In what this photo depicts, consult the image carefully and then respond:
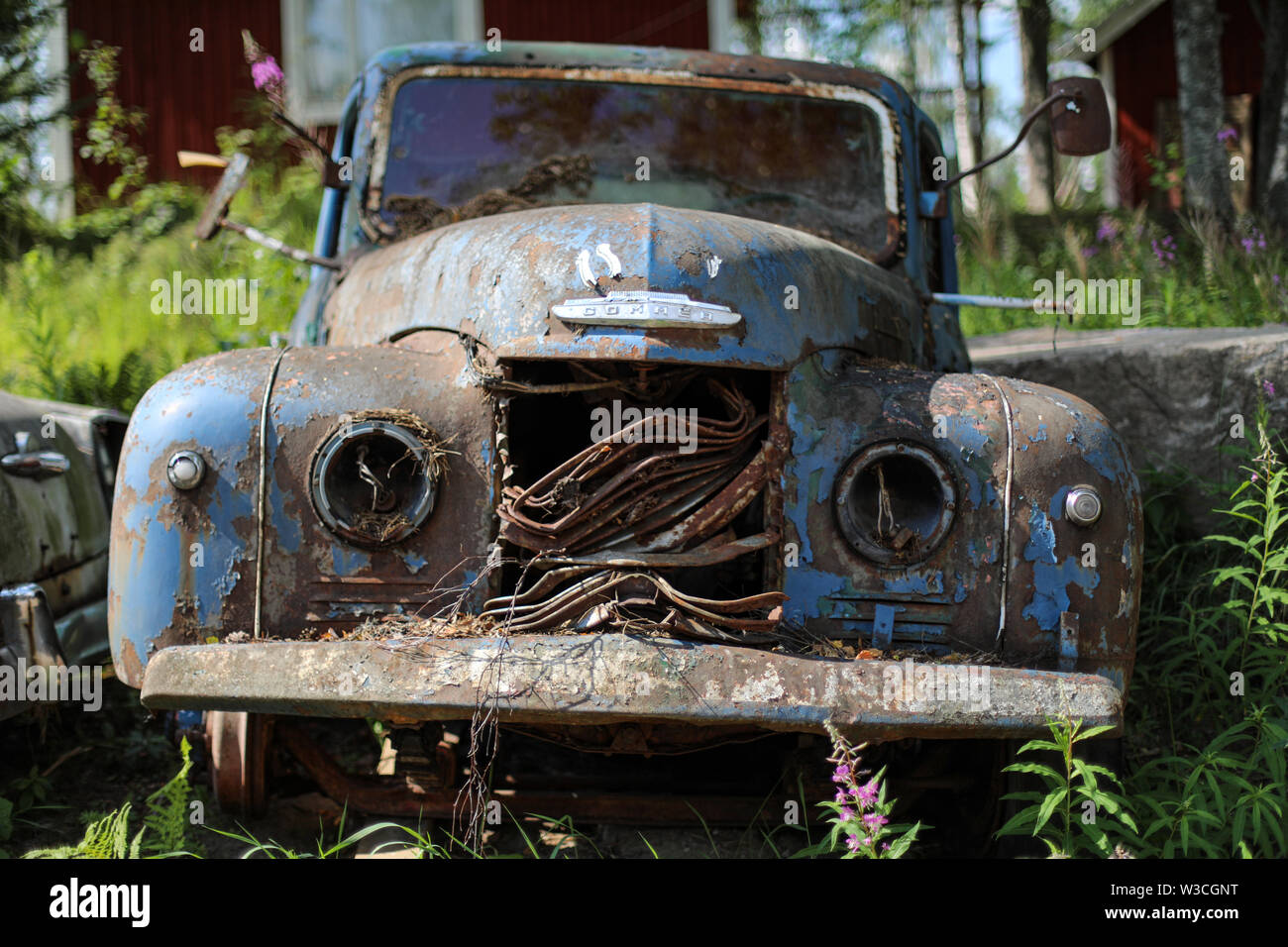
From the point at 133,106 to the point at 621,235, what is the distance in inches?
407

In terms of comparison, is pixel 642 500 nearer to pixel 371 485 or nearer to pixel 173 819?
pixel 371 485

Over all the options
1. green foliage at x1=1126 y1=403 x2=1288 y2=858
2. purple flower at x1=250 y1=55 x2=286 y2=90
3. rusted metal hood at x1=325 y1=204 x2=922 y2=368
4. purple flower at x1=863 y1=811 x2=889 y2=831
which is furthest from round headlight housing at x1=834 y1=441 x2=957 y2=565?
purple flower at x1=250 y1=55 x2=286 y2=90

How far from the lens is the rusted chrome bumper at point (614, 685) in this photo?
246cm

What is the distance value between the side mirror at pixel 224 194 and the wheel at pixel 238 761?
5.58 ft

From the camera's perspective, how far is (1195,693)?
13.1ft

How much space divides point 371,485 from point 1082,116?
8.26 feet

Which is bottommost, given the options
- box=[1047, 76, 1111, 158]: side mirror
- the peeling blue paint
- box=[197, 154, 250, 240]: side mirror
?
the peeling blue paint

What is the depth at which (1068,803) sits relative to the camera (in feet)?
9.12

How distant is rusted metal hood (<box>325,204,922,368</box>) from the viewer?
285 centimetres

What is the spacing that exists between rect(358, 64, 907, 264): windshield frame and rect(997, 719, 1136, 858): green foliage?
6.26 ft

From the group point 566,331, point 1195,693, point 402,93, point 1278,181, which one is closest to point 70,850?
point 566,331

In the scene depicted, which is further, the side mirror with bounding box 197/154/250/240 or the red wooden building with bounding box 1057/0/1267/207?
the red wooden building with bounding box 1057/0/1267/207

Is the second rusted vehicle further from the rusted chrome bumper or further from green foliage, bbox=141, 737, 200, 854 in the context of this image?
green foliage, bbox=141, 737, 200, 854
